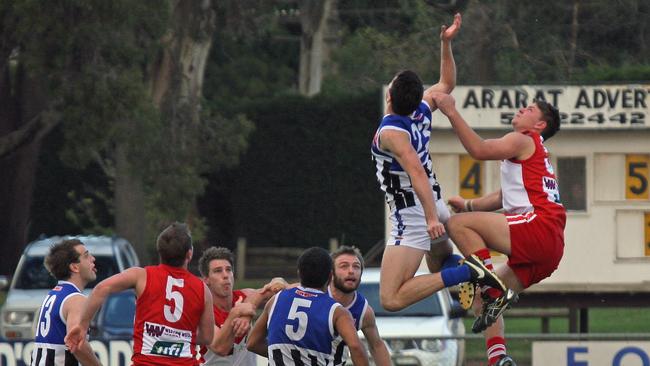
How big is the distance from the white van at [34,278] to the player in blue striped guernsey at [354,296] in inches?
412

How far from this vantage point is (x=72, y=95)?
2612 cm

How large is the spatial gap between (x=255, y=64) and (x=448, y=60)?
134 feet

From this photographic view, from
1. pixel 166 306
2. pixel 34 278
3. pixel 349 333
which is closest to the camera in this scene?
pixel 349 333

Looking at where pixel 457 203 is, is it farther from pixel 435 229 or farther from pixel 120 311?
pixel 120 311

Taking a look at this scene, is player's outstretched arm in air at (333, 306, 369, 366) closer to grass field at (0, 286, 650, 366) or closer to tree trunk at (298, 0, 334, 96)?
grass field at (0, 286, 650, 366)

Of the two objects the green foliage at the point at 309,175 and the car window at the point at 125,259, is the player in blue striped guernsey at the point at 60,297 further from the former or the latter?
the green foliage at the point at 309,175

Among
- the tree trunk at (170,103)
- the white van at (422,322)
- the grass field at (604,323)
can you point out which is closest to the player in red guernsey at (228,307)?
the white van at (422,322)

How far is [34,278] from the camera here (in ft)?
70.7

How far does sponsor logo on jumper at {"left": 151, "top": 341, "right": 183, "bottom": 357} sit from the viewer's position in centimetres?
991

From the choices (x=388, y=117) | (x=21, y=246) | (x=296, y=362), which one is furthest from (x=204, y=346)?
(x=21, y=246)

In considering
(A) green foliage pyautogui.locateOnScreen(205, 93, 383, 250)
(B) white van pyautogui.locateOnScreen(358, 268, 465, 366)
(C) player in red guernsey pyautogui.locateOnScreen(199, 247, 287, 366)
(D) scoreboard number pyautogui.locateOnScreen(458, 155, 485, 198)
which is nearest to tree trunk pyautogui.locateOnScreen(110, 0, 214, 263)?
(A) green foliage pyautogui.locateOnScreen(205, 93, 383, 250)

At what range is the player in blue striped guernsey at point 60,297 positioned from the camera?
412 inches

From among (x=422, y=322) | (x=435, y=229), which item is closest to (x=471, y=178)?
(x=422, y=322)

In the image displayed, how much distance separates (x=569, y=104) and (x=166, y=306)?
511 inches
